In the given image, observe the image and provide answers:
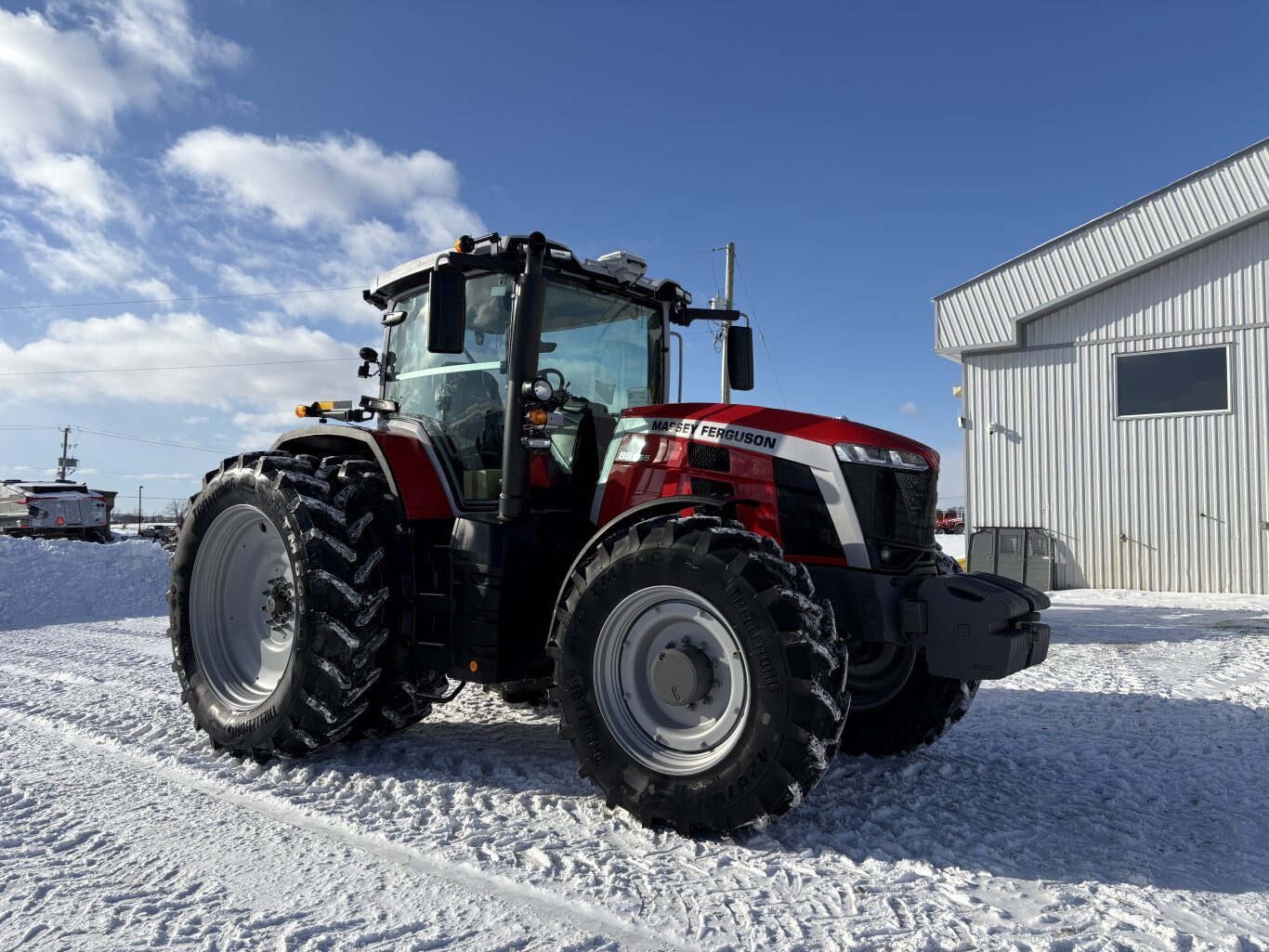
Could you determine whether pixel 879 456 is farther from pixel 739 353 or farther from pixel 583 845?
pixel 583 845

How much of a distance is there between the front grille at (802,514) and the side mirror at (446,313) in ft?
4.59

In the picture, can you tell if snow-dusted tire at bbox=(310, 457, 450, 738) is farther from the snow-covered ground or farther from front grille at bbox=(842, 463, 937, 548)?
front grille at bbox=(842, 463, 937, 548)

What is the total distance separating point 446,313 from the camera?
3.64 m

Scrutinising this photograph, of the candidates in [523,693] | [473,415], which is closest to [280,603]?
[473,415]

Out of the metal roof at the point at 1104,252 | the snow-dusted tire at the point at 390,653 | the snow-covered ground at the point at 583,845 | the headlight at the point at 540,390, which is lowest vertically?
the snow-covered ground at the point at 583,845

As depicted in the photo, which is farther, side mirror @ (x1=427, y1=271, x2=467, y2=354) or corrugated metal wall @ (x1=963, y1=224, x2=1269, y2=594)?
corrugated metal wall @ (x1=963, y1=224, x2=1269, y2=594)

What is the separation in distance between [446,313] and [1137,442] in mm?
11852

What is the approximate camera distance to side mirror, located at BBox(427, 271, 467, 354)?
3621mm

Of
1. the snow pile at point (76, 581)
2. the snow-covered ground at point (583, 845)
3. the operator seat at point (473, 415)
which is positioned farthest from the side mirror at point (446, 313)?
the snow pile at point (76, 581)

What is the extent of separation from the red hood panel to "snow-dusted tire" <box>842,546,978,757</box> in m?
0.64

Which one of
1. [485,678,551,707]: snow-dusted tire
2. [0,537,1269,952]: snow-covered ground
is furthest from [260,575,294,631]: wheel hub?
[485,678,551,707]: snow-dusted tire

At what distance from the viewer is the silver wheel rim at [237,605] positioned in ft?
14.7

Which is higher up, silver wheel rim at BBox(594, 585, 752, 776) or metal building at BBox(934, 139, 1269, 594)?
metal building at BBox(934, 139, 1269, 594)

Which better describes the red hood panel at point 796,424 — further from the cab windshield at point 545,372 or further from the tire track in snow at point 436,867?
the tire track in snow at point 436,867
